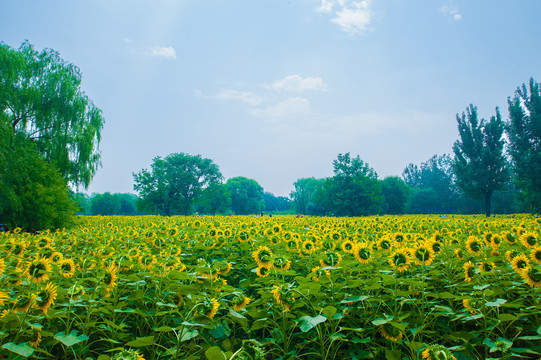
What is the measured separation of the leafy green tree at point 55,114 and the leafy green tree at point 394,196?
158ft

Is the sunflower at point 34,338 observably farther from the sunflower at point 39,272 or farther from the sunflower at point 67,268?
A: the sunflower at point 67,268

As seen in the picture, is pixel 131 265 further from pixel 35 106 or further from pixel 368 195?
pixel 368 195

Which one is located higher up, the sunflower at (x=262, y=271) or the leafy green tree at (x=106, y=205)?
the leafy green tree at (x=106, y=205)

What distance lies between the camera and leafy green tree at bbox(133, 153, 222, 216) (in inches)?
1788

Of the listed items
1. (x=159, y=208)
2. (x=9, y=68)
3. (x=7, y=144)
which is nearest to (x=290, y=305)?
(x=7, y=144)

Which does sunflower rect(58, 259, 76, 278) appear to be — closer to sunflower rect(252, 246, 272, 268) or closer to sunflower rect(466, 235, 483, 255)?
sunflower rect(252, 246, 272, 268)

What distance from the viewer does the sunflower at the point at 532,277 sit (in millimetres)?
1946

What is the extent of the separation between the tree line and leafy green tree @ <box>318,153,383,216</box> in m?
0.12

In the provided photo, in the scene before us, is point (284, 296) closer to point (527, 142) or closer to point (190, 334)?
point (190, 334)

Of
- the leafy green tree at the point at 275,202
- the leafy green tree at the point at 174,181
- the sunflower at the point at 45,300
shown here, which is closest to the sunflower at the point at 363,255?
the sunflower at the point at 45,300

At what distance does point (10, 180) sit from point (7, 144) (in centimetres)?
120

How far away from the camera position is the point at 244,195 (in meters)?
72.6

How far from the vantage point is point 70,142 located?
1606cm

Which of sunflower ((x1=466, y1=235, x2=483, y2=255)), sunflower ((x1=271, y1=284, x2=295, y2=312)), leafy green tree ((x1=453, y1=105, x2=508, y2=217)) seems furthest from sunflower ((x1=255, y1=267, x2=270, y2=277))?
leafy green tree ((x1=453, y1=105, x2=508, y2=217))
